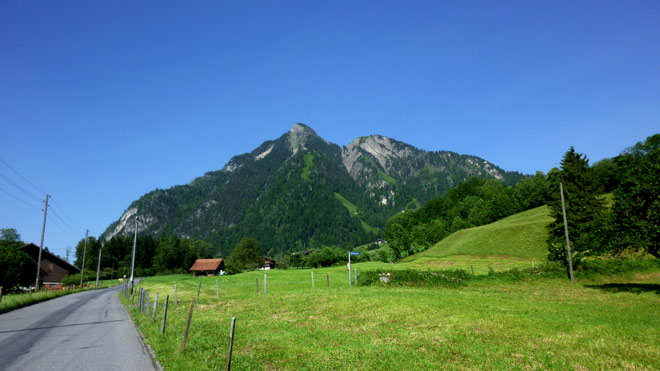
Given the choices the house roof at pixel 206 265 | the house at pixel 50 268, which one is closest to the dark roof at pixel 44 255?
the house at pixel 50 268

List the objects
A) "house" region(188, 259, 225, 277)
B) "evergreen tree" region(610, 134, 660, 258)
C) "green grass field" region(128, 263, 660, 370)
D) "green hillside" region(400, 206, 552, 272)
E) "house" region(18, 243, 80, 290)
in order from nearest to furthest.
Result: "green grass field" region(128, 263, 660, 370)
"evergreen tree" region(610, 134, 660, 258)
"green hillside" region(400, 206, 552, 272)
"house" region(18, 243, 80, 290)
"house" region(188, 259, 225, 277)

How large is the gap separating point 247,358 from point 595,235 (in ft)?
99.5

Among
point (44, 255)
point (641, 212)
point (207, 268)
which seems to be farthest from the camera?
point (207, 268)

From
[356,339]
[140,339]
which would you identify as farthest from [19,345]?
[356,339]

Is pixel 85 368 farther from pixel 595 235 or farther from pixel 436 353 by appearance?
pixel 595 235

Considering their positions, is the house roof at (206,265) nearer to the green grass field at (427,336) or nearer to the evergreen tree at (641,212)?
the green grass field at (427,336)

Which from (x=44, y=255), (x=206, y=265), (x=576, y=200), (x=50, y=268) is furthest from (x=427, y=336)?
(x=206, y=265)

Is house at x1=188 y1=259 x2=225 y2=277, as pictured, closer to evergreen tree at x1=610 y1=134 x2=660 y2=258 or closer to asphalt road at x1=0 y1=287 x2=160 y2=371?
asphalt road at x1=0 y1=287 x2=160 y2=371

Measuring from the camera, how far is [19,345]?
16500 millimetres

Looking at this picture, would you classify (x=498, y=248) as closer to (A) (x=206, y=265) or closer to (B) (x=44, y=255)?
(A) (x=206, y=265)

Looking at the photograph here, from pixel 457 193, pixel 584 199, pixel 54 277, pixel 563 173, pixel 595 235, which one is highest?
pixel 457 193

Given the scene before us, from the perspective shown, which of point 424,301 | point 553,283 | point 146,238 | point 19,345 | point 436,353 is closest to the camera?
point 436,353

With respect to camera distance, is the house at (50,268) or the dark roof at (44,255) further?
the house at (50,268)

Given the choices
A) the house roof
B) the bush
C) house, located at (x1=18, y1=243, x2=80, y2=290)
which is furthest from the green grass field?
the house roof
